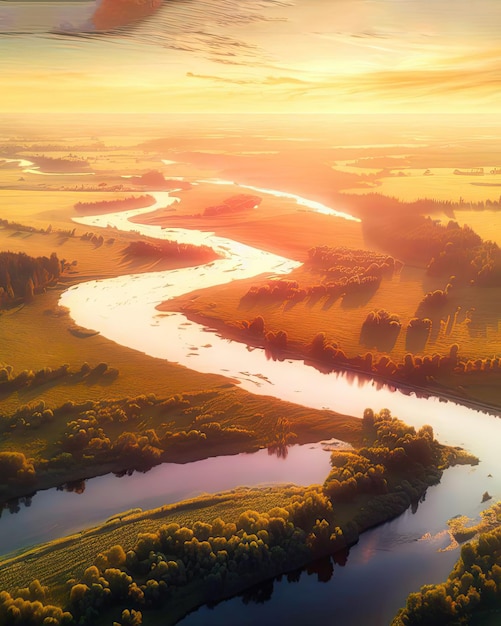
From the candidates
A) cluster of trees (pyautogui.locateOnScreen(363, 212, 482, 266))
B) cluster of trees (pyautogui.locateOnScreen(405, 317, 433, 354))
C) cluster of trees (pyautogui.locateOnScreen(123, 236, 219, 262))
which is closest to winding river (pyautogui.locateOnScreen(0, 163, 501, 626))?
cluster of trees (pyautogui.locateOnScreen(123, 236, 219, 262))

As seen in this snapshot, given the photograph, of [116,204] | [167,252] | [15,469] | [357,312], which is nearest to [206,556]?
[15,469]

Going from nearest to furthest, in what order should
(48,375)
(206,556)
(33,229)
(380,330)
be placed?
(206,556), (48,375), (380,330), (33,229)

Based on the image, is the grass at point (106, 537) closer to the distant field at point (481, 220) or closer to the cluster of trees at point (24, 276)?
the cluster of trees at point (24, 276)

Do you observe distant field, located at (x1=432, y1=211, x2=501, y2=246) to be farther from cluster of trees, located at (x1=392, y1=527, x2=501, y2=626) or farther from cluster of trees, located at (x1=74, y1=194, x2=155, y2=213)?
cluster of trees, located at (x1=392, y1=527, x2=501, y2=626)

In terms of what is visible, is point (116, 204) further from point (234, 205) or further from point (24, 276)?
point (24, 276)

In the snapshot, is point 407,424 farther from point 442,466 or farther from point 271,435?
point 271,435

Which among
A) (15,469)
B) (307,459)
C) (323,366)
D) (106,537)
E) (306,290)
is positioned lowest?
(106,537)
